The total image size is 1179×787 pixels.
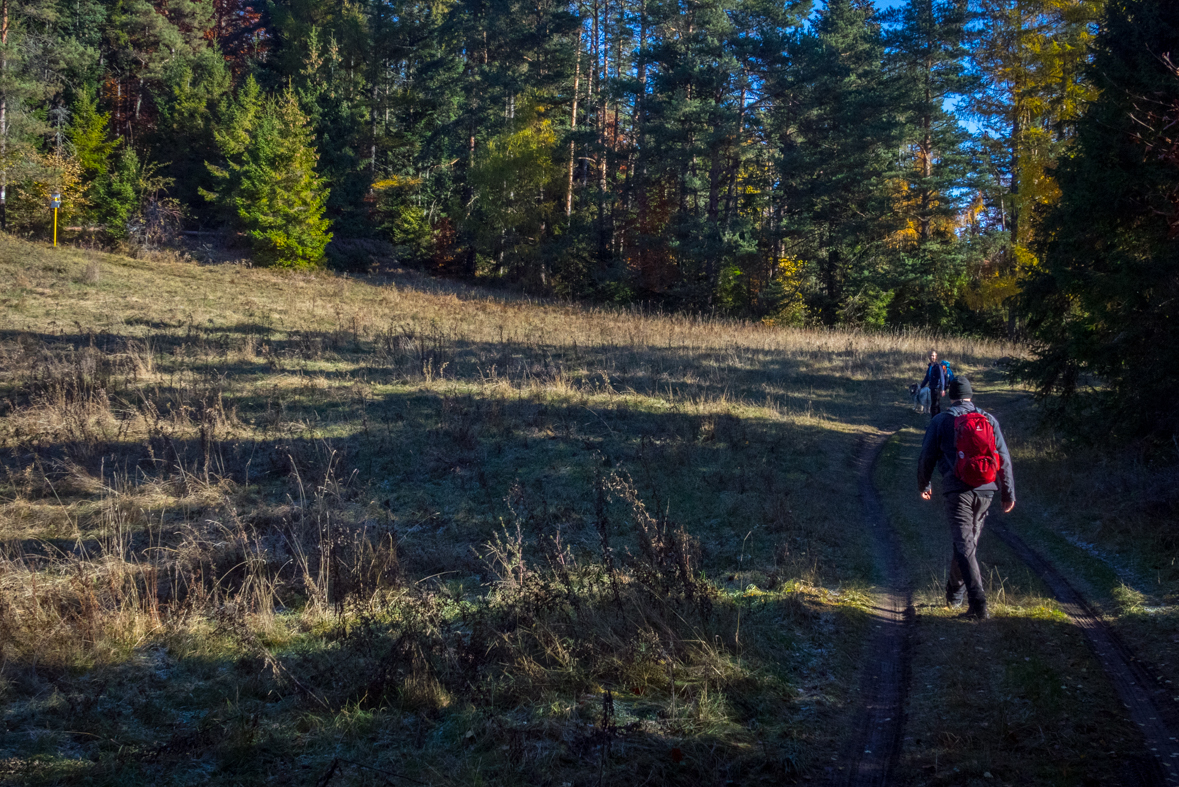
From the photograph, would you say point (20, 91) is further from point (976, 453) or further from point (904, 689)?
point (904, 689)

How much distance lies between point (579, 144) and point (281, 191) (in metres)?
15.7

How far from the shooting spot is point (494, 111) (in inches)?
1601

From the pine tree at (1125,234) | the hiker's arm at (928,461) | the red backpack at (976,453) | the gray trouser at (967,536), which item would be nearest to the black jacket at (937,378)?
the pine tree at (1125,234)

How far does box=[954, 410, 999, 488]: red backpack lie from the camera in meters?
5.70

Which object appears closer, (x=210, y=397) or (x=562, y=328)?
(x=210, y=397)

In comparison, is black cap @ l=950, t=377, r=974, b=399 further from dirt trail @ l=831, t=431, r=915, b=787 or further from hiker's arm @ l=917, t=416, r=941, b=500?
dirt trail @ l=831, t=431, r=915, b=787

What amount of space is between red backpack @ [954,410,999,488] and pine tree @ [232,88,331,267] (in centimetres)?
3609

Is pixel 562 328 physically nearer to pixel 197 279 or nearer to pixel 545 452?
pixel 545 452

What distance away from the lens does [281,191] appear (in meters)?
35.6

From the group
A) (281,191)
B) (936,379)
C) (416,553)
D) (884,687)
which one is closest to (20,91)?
(281,191)

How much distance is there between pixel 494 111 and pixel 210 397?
33.0 m

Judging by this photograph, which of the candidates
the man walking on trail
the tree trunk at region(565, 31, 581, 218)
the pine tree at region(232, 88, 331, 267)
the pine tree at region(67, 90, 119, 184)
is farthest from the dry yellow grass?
the pine tree at region(67, 90, 119, 184)

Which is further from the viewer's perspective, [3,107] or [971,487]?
[3,107]

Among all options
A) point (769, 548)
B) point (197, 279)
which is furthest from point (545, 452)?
point (197, 279)
